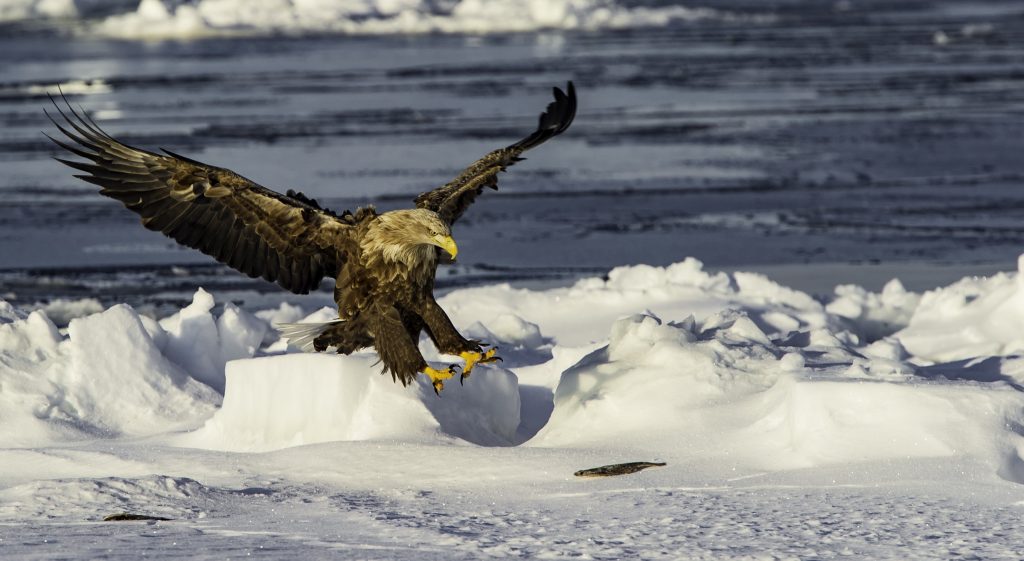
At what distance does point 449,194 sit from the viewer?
19.7 ft

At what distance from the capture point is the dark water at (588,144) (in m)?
11.1

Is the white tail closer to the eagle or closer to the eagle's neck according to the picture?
the eagle

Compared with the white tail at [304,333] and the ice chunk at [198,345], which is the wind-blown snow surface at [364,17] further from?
the white tail at [304,333]

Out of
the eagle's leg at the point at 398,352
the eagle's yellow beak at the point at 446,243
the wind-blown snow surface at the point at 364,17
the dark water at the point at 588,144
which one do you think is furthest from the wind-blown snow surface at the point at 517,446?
the wind-blown snow surface at the point at 364,17

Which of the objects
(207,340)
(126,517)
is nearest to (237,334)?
(207,340)

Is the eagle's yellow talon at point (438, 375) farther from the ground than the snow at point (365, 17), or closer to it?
closer to it

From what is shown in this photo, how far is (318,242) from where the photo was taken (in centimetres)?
568

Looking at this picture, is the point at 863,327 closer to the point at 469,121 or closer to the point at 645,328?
the point at 645,328

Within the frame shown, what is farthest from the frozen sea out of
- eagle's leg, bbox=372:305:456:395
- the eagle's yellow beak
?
the eagle's yellow beak

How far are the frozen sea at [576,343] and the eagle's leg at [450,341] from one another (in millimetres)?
180

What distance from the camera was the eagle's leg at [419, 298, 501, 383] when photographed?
5379mm

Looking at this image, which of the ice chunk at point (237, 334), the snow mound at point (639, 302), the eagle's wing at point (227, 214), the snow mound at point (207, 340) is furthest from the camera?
the snow mound at point (639, 302)

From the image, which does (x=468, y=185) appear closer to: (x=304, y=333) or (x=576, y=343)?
(x=304, y=333)

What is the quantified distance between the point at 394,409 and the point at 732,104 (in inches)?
606
